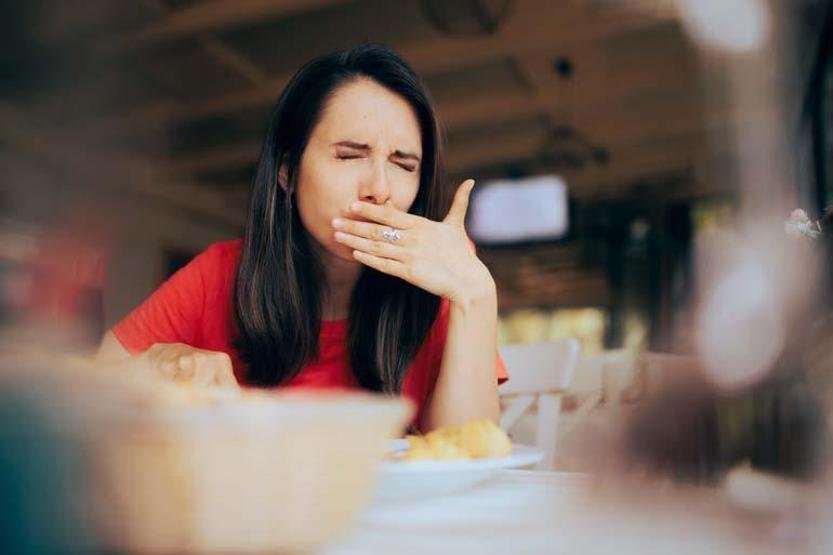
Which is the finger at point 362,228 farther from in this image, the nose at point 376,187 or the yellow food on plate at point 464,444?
the yellow food on plate at point 464,444

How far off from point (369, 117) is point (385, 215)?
0.24m

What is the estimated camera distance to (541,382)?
65.8 inches

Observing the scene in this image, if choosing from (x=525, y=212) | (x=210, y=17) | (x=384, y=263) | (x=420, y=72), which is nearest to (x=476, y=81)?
(x=420, y=72)

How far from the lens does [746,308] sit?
100 centimetres

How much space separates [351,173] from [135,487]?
103 centimetres

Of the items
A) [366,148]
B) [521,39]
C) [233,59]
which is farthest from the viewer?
[233,59]

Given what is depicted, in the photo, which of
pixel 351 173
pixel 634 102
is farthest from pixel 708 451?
pixel 634 102

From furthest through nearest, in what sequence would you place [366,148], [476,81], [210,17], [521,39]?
1. [476,81]
2. [521,39]
3. [210,17]
4. [366,148]

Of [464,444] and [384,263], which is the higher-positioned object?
[384,263]

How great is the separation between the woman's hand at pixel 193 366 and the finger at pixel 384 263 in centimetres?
43

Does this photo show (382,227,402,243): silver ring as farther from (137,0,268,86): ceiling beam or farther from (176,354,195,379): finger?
(137,0,268,86): ceiling beam

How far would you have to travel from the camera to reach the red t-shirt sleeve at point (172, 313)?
143cm

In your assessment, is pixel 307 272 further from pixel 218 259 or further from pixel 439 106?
pixel 439 106

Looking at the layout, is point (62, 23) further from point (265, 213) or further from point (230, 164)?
point (265, 213)
